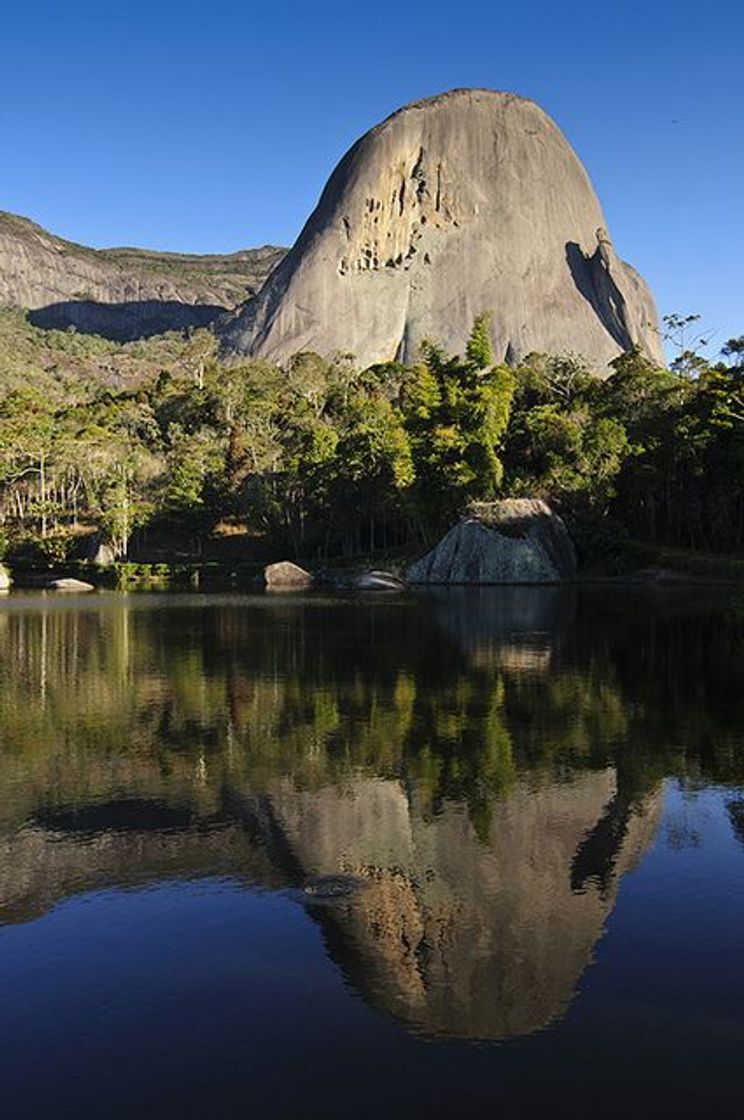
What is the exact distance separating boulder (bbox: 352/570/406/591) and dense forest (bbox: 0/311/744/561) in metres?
7.84

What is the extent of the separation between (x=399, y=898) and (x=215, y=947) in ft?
5.64

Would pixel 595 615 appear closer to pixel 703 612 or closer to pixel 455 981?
pixel 703 612

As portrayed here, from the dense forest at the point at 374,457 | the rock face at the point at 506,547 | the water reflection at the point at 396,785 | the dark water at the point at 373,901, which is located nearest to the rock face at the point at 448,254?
the dense forest at the point at 374,457

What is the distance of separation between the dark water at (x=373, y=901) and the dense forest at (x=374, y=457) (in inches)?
1695

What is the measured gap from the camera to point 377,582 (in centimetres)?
5566

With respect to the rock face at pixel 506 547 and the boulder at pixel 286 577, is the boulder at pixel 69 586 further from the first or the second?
the rock face at pixel 506 547

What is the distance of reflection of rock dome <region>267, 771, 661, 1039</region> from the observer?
661cm

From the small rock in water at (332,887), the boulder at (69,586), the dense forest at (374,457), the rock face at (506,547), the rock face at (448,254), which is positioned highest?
the rock face at (448,254)

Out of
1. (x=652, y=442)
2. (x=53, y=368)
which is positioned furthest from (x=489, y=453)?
(x=53, y=368)

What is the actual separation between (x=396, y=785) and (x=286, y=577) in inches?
1873

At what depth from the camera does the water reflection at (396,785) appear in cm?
747

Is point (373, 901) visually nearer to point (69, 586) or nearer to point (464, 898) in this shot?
point (464, 898)

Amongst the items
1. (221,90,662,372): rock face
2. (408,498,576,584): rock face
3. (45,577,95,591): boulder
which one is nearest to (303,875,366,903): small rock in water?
(408,498,576,584): rock face

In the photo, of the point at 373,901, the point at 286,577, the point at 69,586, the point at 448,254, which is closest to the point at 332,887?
the point at 373,901
